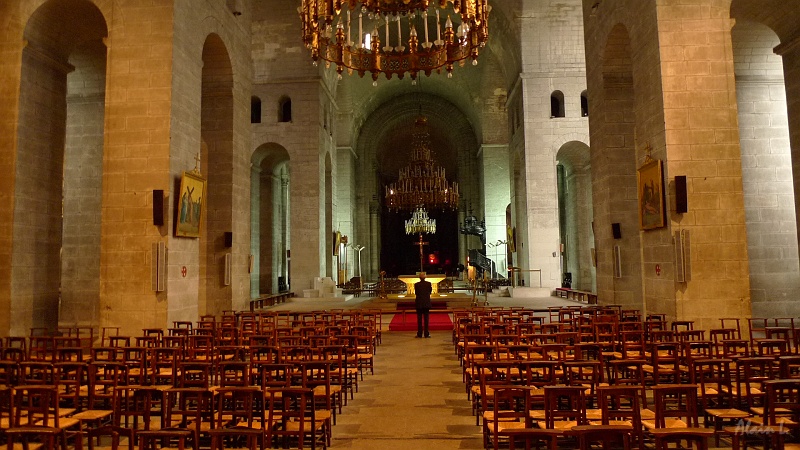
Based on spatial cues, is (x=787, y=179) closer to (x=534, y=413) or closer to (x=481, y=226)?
(x=534, y=413)

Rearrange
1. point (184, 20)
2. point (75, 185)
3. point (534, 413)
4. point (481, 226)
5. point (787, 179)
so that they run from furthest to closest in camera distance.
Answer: point (481, 226) → point (75, 185) → point (787, 179) → point (184, 20) → point (534, 413)

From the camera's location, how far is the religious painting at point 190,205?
37.2 ft

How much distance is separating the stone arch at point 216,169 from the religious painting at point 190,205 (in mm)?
2265

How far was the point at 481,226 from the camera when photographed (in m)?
32.3

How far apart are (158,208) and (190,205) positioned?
33.9 inches

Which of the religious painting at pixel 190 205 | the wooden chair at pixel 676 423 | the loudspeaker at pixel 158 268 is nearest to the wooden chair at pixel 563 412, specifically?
the wooden chair at pixel 676 423

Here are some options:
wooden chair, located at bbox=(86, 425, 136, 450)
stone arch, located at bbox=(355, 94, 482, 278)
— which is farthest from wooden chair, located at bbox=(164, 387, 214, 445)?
stone arch, located at bbox=(355, 94, 482, 278)

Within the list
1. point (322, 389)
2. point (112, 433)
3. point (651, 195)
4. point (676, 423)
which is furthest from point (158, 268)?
point (651, 195)

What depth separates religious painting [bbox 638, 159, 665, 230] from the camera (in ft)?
34.9

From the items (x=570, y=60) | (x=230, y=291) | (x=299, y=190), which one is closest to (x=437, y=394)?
(x=230, y=291)

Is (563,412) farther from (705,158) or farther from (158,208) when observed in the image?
(158,208)

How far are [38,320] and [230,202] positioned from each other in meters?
5.17

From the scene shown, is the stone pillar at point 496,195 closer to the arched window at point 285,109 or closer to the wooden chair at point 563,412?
the arched window at point 285,109

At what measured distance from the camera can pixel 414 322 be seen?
15750 millimetres
